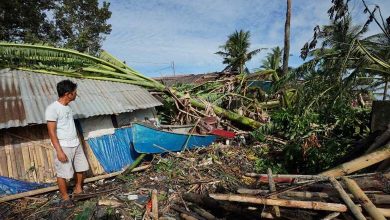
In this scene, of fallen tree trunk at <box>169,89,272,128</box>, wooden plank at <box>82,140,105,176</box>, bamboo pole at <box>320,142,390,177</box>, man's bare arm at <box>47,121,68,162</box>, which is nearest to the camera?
bamboo pole at <box>320,142,390,177</box>

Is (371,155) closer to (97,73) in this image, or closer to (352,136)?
(352,136)

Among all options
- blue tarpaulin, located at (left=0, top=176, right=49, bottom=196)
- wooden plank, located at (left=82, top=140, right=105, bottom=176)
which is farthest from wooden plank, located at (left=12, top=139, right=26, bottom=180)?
wooden plank, located at (left=82, top=140, right=105, bottom=176)

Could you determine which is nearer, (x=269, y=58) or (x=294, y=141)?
(x=294, y=141)

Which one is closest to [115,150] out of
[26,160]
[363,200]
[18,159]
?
[26,160]

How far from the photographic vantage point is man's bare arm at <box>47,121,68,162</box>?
485 centimetres

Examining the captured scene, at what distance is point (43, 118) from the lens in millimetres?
6395

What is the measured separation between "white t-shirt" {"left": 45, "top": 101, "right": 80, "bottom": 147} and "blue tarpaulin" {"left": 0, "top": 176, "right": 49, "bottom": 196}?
76.0 inches

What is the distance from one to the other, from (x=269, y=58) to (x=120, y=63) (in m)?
19.3

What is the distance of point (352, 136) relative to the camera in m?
8.01

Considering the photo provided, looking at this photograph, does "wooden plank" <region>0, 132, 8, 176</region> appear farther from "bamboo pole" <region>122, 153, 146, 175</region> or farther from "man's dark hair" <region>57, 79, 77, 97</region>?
"bamboo pole" <region>122, 153, 146, 175</region>

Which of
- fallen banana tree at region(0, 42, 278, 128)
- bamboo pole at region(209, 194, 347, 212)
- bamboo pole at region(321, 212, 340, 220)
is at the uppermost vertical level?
fallen banana tree at region(0, 42, 278, 128)

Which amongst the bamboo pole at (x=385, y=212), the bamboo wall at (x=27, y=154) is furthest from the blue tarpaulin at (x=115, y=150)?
the bamboo pole at (x=385, y=212)

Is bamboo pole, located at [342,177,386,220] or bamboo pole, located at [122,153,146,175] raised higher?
bamboo pole, located at [342,177,386,220]

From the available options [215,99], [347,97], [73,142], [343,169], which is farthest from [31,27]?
[343,169]
